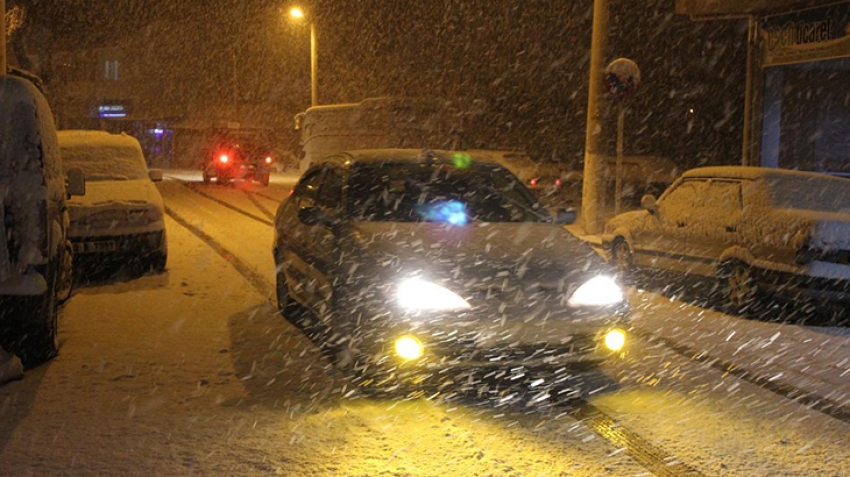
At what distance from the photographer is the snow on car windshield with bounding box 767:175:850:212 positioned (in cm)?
877

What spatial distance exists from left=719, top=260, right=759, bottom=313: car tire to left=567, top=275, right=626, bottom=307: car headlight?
10.3ft

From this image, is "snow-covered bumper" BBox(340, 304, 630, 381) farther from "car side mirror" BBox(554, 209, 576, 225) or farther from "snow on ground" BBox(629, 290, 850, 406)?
"snow on ground" BBox(629, 290, 850, 406)

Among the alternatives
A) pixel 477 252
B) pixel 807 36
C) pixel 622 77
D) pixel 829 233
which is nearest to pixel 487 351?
pixel 477 252

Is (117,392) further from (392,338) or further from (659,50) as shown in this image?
(659,50)

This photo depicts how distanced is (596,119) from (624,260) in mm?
4515

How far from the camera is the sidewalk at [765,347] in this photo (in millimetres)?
6141

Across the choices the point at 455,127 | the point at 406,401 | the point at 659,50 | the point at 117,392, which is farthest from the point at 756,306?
the point at 659,50

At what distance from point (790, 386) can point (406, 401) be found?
2682mm

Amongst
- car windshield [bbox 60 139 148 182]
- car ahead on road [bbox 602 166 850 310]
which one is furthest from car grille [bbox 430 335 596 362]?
car windshield [bbox 60 139 148 182]

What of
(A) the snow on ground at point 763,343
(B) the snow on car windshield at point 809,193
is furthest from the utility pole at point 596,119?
(A) the snow on ground at point 763,343

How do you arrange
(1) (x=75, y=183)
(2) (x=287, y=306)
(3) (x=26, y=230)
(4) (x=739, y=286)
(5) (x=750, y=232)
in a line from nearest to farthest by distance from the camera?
1. (3) (x=26, y=230)
2. (2) (x=287, y=306)
3. (5) (x=750, y=232)
4. (4) (x=739, y=286)
5. (1) (x=75, y=183)

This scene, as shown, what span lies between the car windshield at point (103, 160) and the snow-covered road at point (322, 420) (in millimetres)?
4364

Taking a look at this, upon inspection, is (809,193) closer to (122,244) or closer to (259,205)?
(122,244)

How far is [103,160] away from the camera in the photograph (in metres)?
11.9
